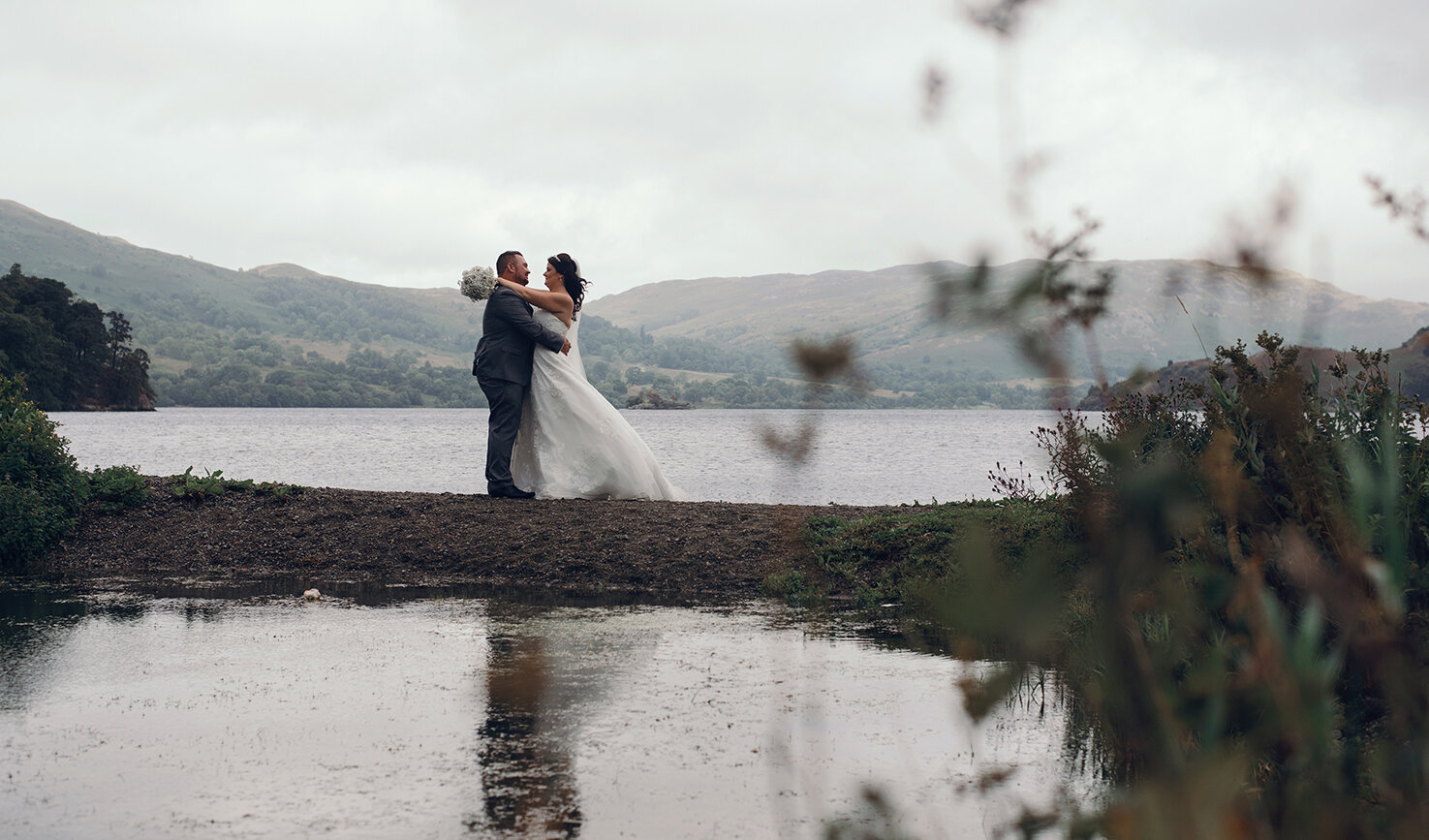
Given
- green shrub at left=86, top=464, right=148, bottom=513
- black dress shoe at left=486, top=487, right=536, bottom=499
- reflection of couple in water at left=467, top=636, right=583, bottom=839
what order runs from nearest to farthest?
1. reflection of couple in water at left=467, top=636, right=583, bottom=839
2. green shrub at left=86, top=464, right=148, bottom=513
3. black dress shoe at left=486, top=487, right=536, bottom=499

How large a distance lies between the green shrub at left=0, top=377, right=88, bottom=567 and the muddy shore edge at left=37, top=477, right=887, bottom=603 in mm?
271

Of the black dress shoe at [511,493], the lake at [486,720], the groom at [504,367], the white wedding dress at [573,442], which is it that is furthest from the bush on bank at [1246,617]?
the groom at [504,367]

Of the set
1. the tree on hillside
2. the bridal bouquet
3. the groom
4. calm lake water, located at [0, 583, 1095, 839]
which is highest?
the tree on hillside

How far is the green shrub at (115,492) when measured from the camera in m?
11.4

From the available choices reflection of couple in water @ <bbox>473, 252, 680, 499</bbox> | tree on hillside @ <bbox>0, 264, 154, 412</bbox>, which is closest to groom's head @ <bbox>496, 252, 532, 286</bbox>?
reflection of couple in water @ <bbox>473, 252, 680, 499</bbox>

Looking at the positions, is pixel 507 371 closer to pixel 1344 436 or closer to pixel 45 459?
pixel 45 459

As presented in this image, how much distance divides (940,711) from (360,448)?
5239cm

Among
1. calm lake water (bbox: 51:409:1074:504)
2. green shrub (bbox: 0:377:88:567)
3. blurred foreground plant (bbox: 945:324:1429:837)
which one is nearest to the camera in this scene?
blurred foreground plant (bbox: 945:324:1429:837)

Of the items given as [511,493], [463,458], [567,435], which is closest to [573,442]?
[567,435]

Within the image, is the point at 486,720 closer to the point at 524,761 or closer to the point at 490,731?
the point at 490,731

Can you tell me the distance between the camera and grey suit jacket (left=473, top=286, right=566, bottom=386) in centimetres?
1241

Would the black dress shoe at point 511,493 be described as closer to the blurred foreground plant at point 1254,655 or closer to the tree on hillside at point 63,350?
the blurred foreground plant at point 1254,655

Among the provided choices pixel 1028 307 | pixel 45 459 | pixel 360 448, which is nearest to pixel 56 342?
pixel 360 448

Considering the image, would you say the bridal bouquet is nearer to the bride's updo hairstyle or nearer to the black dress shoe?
the bride's updo hairstyle
